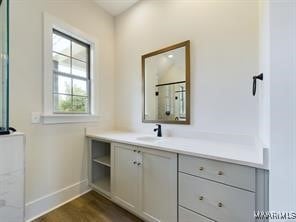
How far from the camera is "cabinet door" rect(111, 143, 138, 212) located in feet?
5.57

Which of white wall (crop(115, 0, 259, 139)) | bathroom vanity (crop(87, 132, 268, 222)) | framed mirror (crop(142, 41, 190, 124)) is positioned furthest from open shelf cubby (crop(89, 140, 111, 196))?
framed mirror (crop(142, 41, 190, 124))

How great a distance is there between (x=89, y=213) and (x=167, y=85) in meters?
1.81

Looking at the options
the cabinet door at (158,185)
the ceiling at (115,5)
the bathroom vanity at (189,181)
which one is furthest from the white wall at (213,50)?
the cabinet door at (158,185)

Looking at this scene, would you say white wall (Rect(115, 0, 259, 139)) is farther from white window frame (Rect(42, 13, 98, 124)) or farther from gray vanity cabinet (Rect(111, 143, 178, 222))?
white window frame (Rect(42, 13, 98, 124))

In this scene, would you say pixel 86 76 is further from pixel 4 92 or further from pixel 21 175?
pixel 21 175

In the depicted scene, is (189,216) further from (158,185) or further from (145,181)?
(145,181)

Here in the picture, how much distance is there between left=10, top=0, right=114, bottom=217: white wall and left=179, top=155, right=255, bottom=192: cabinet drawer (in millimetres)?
1551

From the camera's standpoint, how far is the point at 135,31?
2512 millimetres

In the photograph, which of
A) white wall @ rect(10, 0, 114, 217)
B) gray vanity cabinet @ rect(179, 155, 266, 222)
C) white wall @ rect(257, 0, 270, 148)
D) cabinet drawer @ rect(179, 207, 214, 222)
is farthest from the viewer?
white wall @ rect(10, 0, 114, 217)

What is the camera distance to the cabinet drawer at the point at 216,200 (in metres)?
1.02

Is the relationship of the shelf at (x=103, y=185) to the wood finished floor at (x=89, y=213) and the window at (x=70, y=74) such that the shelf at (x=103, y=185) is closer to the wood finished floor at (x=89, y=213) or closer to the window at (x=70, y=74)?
the wood finished floor at (x=89, y=213)

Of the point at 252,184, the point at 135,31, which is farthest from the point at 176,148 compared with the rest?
the point at 135,31

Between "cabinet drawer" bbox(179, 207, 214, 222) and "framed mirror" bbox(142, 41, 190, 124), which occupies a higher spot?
"framed mirror" bbox(142, 41, 190, 124)

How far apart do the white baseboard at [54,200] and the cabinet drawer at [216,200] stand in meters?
1.54
